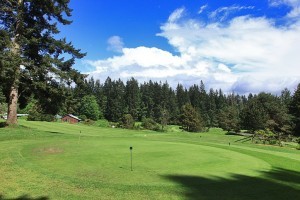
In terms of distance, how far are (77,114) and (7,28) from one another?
98.4 m

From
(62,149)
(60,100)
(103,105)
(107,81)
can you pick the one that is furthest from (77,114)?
(62,149)

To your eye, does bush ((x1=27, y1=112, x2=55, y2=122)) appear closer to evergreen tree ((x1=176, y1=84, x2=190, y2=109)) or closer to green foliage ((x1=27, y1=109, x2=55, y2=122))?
green foliage ((x1=27, y1=109, x2=55, y2=122))

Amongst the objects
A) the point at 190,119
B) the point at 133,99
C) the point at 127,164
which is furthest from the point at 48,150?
the point at 133,99

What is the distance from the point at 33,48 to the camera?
3072 centimetres

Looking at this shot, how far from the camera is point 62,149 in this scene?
1666 centimetres

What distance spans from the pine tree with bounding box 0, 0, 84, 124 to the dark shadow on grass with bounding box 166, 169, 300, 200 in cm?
2128

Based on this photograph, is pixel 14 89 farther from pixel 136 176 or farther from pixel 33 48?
pixel 136 176

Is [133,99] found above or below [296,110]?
above

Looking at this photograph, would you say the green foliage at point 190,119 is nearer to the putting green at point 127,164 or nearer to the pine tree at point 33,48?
the pine tree at point 33,48

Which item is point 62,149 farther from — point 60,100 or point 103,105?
point 103,105

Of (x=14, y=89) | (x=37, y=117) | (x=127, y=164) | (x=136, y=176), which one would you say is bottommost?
(x=136, y=176)

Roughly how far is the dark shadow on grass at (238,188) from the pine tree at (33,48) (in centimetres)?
2128

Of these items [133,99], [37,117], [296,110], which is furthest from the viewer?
[133,99]

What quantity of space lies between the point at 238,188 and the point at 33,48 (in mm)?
25651
